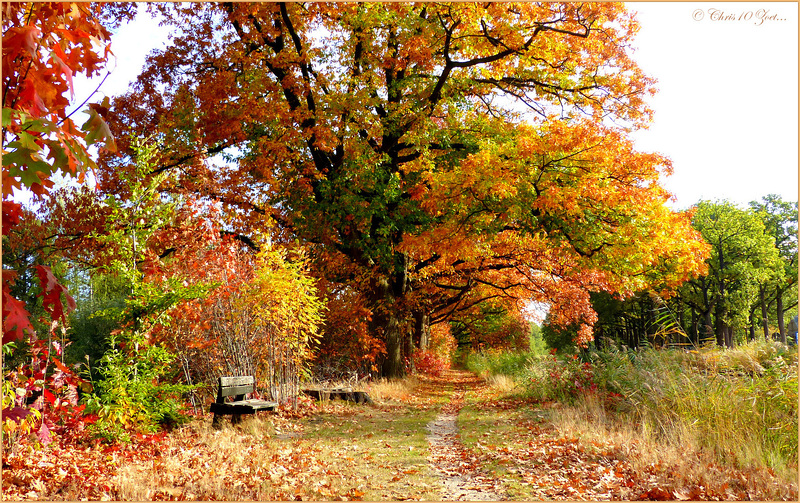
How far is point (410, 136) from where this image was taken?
43.0 ft

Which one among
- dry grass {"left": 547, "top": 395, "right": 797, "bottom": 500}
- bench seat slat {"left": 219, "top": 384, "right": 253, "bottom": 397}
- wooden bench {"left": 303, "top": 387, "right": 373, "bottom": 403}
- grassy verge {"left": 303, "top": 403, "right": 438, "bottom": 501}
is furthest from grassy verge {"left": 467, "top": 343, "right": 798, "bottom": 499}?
bench seat slat {"left": 219, "top": 384, "right": 253, "bottom": 397}

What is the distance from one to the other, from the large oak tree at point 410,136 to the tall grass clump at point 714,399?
408cm

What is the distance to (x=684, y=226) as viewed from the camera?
534 inches

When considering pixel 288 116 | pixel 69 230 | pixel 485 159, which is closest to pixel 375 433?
pixel 485 159

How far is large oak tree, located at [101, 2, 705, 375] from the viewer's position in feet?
39.0

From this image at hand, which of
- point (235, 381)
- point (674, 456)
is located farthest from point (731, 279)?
point (235, 381)

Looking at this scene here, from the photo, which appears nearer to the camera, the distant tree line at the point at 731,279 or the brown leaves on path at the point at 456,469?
the brown leaves on path at the point at 456,469

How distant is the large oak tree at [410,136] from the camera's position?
11.9 metres

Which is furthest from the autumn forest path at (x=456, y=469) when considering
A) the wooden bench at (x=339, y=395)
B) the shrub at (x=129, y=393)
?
the shrub at (x=129, y=393)

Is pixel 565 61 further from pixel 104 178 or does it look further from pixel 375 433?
pixel 104 178

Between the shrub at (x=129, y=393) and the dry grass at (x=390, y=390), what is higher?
the shrub at (x=129, y=393)

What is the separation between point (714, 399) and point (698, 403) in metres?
0.29

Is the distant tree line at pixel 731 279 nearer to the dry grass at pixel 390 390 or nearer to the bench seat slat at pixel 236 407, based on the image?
the dry grass at pixel 390 390

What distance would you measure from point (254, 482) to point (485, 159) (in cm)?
812
